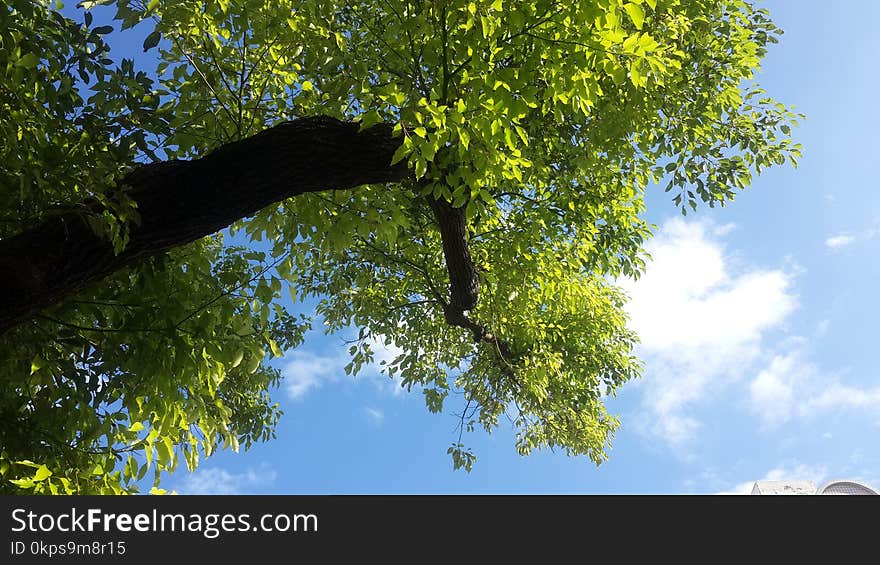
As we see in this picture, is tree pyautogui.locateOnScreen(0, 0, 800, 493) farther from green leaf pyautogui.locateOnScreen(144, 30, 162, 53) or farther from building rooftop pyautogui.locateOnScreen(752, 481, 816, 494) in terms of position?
building rooftop pyautogui.locateOnScreen(752, 481, 816, 494)

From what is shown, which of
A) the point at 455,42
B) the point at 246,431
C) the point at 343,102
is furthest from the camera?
the point at 246,431

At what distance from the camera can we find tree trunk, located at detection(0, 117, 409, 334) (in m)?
3.33

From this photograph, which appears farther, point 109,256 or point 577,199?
point 577,199

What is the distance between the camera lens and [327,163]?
12.7 feet

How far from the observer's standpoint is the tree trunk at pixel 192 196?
3326mm

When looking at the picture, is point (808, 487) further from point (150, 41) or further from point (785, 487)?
point (150, 41)

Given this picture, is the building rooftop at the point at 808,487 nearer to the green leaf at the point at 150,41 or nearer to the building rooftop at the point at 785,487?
the building rooftop at the point at 785,487

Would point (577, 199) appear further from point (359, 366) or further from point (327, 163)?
point (359, 366)

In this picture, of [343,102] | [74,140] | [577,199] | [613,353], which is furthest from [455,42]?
[613,353]

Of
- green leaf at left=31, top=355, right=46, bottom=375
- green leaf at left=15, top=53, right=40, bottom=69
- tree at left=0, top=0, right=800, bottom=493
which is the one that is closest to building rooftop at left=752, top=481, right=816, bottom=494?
tree at left=0, top=0, right=800, bottom=493

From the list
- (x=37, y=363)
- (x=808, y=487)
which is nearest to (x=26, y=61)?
(x=37, y=363)

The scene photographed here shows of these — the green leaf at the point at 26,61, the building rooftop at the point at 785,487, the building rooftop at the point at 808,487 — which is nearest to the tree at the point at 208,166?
the green leaf at the point at 26,61

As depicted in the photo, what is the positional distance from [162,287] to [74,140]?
121 centimetres

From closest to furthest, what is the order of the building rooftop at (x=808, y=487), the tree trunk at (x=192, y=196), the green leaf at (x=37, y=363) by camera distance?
1. the tree trunk at (x=192, y=196)
2. the green leaf at (x=37, y=363)
3. the building rooftop at (x=808, y=487)
